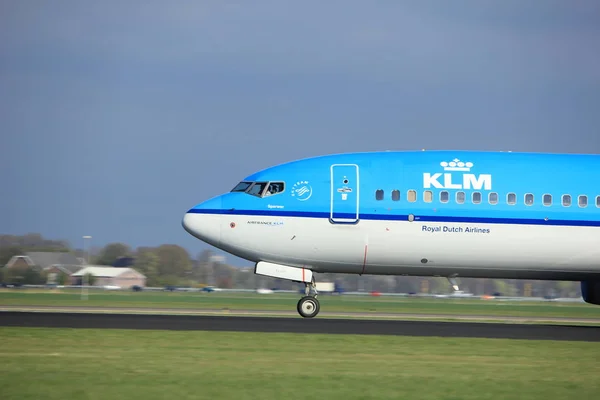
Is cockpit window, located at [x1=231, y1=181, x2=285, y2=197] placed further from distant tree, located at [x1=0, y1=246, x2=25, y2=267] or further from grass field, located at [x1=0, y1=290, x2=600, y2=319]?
distant tree, located at [x1=0, y1=246, x2=25, y2=267]

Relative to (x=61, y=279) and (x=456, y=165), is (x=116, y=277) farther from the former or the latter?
(x=456, y=165)

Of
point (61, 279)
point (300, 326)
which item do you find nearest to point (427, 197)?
point (300, 326)

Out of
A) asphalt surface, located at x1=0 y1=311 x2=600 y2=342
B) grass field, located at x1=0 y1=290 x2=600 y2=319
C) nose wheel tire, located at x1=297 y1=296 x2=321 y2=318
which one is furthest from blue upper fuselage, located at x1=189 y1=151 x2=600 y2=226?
grass field, located at x1=0 y1=290 x2=600 y2=319

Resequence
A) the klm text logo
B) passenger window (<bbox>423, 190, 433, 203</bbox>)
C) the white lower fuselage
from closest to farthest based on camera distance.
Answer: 1. the white lower fuselage
2. passenger window (<bbox>423, 190, 433, 203</bbox>)
3. the klm text logo

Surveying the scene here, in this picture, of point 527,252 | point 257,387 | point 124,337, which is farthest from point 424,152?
point 257,387

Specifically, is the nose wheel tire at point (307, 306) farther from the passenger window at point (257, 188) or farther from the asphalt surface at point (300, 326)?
the passenger window at point (257, 188)

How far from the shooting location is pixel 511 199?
1240 inches

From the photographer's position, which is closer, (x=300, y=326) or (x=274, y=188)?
(x=300, y=326)

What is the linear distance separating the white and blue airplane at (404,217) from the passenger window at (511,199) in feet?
0.11

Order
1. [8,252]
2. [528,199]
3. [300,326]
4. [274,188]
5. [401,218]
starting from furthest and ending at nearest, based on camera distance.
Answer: [8,252] → [528,199] → [274,188] → [401,218] → [300,326]

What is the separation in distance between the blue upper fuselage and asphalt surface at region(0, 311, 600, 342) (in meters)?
3.66

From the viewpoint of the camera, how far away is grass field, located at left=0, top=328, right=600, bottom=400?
15.1m

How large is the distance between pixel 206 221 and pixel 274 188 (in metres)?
2.60

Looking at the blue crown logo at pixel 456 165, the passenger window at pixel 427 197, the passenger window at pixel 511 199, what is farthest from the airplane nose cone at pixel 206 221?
the passenger window at pixel 511 199
